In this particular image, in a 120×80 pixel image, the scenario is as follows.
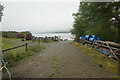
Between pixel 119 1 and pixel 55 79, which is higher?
pixel 119 1

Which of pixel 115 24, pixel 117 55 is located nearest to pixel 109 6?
pixel 115 24

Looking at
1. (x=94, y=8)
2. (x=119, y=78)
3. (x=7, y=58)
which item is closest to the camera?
→ (x=119, y=78)

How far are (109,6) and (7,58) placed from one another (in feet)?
30.8

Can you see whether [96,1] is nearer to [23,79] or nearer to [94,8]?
[94,8]

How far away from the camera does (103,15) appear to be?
231 inches

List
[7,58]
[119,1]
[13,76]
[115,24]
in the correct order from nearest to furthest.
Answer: [13,76]
[7,58]
[119,1]
[115,24]

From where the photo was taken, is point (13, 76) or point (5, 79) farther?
→ point (13, 76)

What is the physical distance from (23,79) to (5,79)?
32.8 inches

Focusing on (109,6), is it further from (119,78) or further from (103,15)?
(119,78)

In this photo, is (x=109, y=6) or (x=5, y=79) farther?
(x=109, y=6)

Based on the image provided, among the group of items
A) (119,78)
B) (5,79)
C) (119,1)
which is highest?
(119,1)

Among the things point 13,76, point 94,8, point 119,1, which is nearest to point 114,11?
point 119,1

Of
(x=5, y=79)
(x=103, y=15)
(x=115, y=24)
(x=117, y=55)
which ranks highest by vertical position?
(x=103, y=15)

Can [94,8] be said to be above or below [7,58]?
above
